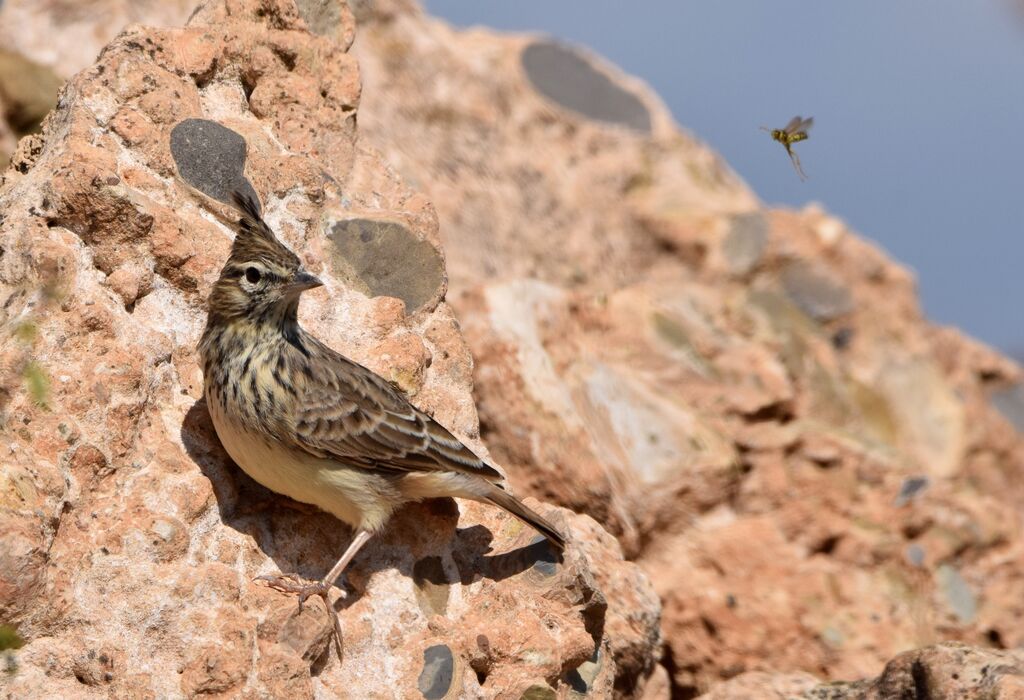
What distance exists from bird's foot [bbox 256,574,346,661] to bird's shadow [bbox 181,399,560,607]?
152 millimetres

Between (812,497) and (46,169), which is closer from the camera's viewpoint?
(46,169)

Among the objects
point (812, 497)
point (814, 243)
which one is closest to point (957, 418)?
point (814, 243)

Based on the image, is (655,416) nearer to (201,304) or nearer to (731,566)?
(731,566)

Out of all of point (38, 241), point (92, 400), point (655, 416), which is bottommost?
point (92, 400)

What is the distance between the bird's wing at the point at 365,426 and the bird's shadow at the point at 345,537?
0.34 meters

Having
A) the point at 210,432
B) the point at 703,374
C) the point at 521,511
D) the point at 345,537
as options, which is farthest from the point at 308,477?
the point at 703,374

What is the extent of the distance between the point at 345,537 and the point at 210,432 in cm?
77

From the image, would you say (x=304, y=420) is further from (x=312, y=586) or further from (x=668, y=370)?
(x=668, y=370)

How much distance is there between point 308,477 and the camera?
17.7 feet

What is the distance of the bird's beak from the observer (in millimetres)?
5434

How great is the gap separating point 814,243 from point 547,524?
317 inches

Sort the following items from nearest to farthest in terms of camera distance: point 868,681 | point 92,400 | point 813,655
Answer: point 92,400 → point 868,681 → point 813,655

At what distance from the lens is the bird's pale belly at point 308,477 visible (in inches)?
210

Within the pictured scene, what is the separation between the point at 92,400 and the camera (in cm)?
526
